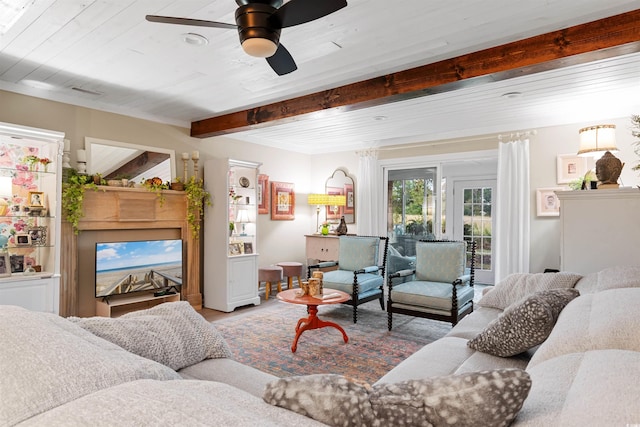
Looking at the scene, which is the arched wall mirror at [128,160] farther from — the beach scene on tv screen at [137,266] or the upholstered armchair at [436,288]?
the upholstered armchair at [436,288]

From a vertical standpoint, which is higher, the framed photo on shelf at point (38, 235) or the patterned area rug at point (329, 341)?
the framed photo on shelf at point (38, 235)

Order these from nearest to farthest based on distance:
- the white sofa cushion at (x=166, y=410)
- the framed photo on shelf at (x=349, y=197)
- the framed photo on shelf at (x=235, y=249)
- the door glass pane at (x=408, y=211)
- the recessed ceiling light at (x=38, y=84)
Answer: the white sofa cushion at (x=166, y=410) → the recessed ceiling light at (x=38, y=84) → the framed photo on shelf at (x=235, y=249) → the door glass pane at (x=408, y=211) → the framed photo on shelf at (x=349, y=197)

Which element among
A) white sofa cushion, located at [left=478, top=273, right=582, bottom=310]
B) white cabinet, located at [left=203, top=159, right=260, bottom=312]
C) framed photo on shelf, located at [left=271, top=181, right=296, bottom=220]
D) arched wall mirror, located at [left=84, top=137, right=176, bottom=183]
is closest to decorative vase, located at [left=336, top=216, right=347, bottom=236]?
framed photo on shelf, located at [left=271, top=181, right=296, bottom=220]

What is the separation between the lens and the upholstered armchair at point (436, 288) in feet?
12.1

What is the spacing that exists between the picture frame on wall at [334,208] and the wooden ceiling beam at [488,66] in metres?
2.60

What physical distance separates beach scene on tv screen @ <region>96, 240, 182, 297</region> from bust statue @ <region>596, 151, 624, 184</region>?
4.42 metres

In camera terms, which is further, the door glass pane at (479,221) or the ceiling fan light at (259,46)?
the door glass pane at (479,221)

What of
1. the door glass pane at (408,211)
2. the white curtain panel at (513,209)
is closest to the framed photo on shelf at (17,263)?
the door glass pane at (408,211)

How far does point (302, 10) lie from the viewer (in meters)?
1.77

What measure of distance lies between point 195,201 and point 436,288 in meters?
3.14

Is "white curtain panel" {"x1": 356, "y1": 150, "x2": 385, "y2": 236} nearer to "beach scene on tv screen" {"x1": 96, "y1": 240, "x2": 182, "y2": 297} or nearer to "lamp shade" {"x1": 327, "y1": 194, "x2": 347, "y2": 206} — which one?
"lamp shade" {"x1": 327, "y1": 194, "x2": 347, "y2": 206}

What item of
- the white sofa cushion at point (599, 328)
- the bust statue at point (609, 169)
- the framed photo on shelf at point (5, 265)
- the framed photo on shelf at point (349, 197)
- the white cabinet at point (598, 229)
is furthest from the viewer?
the framed photo on shelf at point (349, 197)

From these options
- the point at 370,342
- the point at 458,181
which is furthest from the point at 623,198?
the point at 458,181

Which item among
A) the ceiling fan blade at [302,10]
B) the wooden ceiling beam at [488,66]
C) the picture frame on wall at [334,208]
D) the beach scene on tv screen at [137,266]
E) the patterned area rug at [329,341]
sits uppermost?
the wooden ceiling beam at [488,66]
